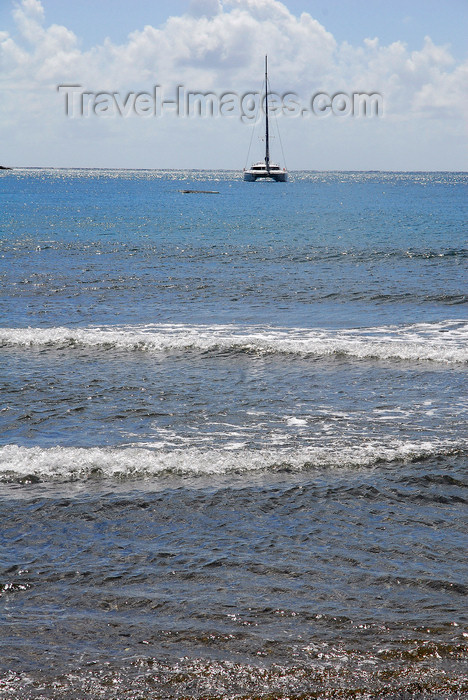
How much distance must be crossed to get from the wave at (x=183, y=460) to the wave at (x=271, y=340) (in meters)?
6.22

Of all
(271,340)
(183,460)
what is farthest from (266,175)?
(183,460)

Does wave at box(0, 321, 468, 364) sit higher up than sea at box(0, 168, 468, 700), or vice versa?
wave at box(0, 321, 468, 364)

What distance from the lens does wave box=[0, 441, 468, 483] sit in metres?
8.91

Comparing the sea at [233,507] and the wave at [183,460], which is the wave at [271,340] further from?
the wave at [183,460]

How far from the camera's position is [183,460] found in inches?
369

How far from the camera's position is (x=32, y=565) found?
257 inches

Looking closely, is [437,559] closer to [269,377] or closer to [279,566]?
[279,566]

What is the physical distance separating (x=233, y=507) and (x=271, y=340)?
32.1ft

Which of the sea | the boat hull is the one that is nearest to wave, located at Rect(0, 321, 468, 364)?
the sea

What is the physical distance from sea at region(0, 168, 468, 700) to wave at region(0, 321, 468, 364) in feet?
0.29

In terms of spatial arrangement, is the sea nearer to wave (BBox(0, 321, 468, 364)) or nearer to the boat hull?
wave (BBox(0, 321, 468, 364))

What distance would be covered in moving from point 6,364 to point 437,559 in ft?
36.2

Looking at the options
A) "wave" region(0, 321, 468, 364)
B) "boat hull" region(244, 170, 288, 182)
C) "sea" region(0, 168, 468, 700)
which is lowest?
"sea" region(0, 168, 468, 700)

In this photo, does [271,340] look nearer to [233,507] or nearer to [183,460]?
[183,460]
